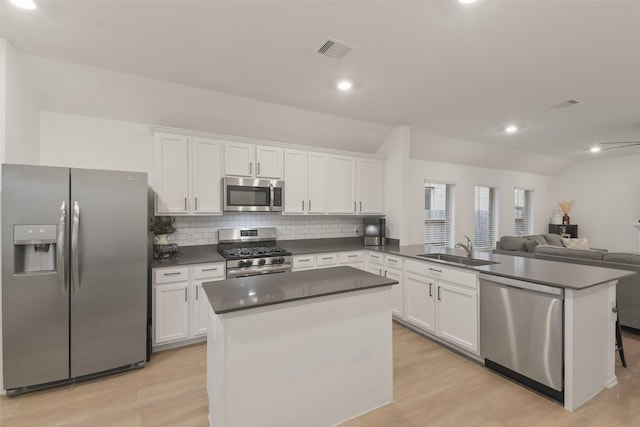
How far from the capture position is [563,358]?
2125mm

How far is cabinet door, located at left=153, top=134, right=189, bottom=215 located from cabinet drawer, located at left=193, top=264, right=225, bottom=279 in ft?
2.43

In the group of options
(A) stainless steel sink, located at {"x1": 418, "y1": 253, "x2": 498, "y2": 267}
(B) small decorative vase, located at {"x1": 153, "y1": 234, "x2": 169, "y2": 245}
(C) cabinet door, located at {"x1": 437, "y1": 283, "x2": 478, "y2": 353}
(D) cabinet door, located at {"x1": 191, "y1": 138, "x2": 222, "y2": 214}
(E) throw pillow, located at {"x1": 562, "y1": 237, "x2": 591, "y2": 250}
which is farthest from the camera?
(E) throw pillow, located at {"x1": 562, "y1": 237, "x2": 591, "y2": 250}

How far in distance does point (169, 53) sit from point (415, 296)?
3.59 meters

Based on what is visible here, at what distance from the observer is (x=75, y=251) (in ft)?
7.87

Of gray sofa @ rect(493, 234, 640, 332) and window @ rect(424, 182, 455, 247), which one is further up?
window @ rect(424, 182, 455, 247)

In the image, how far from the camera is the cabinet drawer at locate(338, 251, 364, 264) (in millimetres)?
4141

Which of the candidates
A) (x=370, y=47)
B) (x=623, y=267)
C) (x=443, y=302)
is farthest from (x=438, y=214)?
(x=370, y=47)

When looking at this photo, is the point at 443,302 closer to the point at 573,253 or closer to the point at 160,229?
the point at 573,253

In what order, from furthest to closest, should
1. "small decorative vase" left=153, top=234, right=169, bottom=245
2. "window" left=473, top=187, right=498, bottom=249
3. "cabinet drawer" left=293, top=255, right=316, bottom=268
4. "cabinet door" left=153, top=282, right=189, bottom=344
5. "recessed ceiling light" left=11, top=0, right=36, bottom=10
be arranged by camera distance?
"window" left=473, top=187, right=498, bottom=249 < "cabinet drawer" left=293, top=255, right=316, bottom=268 < "small decorative vase" left=153, top=234, right=169, bottom=245 < "cabinet door" left=153, top=282, right=189, bottom=344 < "recessed ceiling light" left=11, top=0, right=36, bottom=10

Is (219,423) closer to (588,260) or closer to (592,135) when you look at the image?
(588,260)

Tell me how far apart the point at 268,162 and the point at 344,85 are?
1473 millimetres

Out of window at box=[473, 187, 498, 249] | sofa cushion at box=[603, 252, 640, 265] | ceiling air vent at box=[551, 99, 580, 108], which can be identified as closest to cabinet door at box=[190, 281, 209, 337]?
sofa cushion at box=[603, 252, 640, 265]

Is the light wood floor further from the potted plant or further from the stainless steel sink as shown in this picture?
the potted plant

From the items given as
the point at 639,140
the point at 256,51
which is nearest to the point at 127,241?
the point at 256,51
